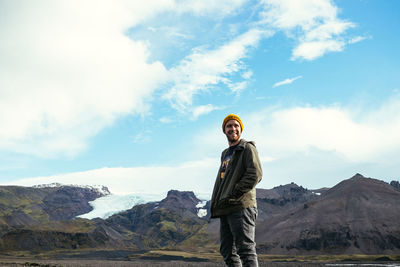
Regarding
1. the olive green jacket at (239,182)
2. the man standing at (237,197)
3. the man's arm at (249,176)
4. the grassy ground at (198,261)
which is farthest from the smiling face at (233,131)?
the grassy ground at (198,261)

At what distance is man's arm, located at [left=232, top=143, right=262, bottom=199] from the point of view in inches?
197

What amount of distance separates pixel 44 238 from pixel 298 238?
4075 inches

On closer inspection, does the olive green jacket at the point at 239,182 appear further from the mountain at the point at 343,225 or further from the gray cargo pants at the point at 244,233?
the mountain at the point at 343,225

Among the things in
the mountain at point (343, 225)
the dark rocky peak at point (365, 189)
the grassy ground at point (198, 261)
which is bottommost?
the grassy ground at point (198, 261)

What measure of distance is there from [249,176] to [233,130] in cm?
94

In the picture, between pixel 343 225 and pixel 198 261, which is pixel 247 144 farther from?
pixel 343 225

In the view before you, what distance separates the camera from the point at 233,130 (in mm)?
5688

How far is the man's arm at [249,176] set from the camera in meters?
5.02

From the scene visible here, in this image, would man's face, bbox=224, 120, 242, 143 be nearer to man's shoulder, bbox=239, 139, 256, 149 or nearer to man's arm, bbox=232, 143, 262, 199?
man's shoulder, bbox=239, 139, 256, 149

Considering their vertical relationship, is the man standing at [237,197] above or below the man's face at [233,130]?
below

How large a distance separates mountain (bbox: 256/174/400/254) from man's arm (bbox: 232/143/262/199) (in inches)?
4910

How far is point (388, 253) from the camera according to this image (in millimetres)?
110000

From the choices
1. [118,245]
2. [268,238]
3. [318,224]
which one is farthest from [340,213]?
[118,245]

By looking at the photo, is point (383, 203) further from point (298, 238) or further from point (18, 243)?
point (18, 243)
